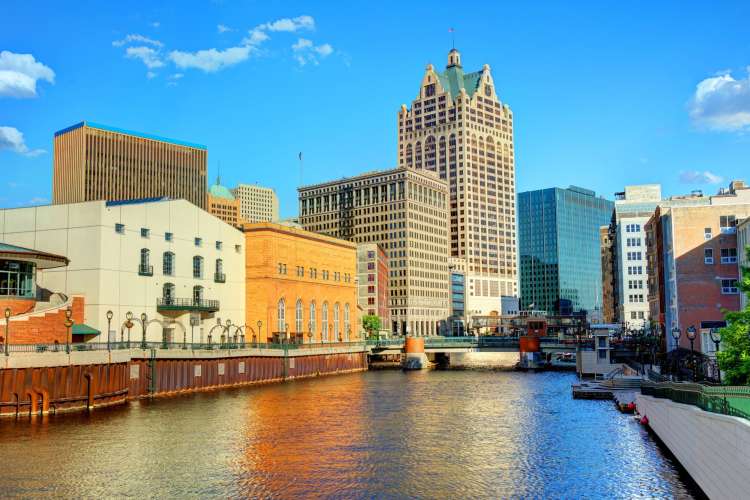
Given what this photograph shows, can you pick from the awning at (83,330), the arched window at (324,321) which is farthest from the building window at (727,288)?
the awning at (83,330)

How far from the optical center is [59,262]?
86188mm

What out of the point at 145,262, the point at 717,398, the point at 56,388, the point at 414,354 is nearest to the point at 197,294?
the point at 145,262

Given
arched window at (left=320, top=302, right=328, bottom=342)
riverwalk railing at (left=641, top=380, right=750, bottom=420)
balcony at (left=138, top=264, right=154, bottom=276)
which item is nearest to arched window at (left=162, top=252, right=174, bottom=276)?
balcony at (left=138, top=264, right=154, bottom=276)

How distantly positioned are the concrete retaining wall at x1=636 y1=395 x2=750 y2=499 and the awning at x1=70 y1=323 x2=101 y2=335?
Result: 63.7m

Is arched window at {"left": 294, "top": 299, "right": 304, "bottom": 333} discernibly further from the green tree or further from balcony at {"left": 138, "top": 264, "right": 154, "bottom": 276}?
the green tree

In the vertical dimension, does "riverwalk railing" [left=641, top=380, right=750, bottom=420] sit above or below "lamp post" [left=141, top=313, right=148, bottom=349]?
below

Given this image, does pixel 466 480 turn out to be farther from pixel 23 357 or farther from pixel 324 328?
pixel 324 328

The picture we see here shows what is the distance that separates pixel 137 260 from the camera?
3915 inches

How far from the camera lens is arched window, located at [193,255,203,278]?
112m

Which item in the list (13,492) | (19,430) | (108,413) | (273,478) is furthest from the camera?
(108,413)

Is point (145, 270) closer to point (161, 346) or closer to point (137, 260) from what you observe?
point (137, 260)

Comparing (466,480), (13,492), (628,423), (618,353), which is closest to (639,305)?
(618,353)

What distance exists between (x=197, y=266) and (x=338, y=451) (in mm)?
65745

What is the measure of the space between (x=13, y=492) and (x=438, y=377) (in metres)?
→ 95.9
